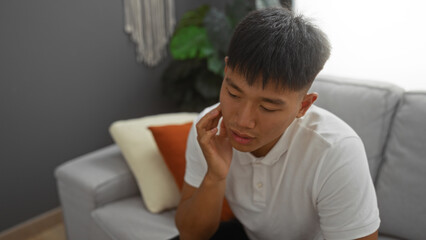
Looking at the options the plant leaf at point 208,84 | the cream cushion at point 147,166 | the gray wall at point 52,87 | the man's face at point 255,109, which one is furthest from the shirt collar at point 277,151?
the gray wall at point 52,87

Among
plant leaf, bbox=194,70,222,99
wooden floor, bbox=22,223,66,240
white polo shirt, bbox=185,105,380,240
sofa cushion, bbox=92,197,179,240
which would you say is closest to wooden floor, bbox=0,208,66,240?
wooden floor, bbox=22,223,66,240

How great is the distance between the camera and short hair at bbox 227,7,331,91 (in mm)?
883

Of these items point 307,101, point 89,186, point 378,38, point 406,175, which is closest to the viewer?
point 307,101

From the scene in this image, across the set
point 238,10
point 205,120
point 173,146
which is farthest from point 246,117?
point 238,10

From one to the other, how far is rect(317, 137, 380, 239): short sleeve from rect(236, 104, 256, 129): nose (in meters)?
0.24

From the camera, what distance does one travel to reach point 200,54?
2320 millimetres

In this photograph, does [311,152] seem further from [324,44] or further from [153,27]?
[153,27]

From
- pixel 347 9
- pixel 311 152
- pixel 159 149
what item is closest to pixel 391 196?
pixel 311 152

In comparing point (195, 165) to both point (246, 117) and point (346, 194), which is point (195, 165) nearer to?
point (246, 117)

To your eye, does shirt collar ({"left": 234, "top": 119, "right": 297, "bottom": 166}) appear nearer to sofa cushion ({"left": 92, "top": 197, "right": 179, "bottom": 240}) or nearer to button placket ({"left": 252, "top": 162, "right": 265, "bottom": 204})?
button placket ({"left": 252, "top": 162, "right": 265, "bottom": 204})

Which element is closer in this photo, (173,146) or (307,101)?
(307,101)

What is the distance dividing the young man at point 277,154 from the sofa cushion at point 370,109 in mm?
419

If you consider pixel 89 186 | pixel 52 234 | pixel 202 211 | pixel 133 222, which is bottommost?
pixel 52 234

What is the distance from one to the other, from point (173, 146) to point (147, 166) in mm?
145
